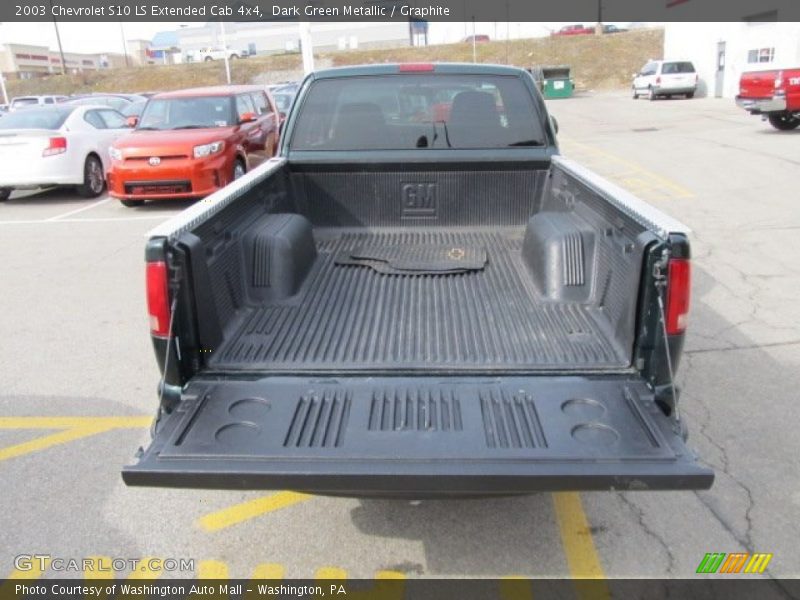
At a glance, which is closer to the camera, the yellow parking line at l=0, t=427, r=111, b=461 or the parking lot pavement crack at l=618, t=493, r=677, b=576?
the parking lot pavement crack at l=618, t=493, r=677, b=576

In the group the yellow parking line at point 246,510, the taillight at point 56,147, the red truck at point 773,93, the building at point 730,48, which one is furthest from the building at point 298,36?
the yellow parking line at point 246,510

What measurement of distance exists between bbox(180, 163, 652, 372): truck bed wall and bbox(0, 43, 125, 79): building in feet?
253

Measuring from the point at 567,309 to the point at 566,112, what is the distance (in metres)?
26.3

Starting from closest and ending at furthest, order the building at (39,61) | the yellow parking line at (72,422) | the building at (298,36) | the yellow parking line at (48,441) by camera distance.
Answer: the yellow parking line at (48,441) < the yellow parking line at (72,422) < the building at (298,36) < the building at (39,61)

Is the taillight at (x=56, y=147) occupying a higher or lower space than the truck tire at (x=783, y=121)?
higher

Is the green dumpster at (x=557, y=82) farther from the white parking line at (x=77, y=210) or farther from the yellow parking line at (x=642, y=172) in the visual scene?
the white parking line at (x=77, y=210)

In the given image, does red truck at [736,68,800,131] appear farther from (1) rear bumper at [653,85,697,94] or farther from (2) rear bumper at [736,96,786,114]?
(1) rear bumper at [653,85,697,94]

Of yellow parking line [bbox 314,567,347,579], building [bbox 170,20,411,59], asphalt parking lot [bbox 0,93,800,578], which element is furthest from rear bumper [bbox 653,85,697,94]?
building [bbox 170,20,411,59]

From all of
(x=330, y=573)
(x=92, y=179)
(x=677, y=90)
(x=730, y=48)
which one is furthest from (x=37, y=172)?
(x=730, y=48)

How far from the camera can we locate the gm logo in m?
4.64

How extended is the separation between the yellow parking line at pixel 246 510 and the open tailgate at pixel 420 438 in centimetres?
76

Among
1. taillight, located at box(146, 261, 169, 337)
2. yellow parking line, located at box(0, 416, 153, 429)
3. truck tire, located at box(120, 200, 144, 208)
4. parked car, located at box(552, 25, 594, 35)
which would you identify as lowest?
yellow parking line, located at box(0, 416, 153, 429)

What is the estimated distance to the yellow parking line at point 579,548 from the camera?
8.43ft
